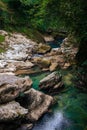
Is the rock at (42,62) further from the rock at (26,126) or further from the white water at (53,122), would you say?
the rock at (26,126)

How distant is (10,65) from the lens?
27.2 m

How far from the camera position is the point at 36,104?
17.8m

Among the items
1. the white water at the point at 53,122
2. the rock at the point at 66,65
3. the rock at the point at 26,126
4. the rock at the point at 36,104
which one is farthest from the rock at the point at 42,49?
the rock at the point at 26,126

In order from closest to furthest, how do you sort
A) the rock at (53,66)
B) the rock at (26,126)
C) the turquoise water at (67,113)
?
the rock at (26,126), the turquoise water at (67,113), the rock at (53,66)

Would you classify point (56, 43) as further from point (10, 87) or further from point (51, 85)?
point (10, 87)

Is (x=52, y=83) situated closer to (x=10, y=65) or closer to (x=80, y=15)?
(x=80, y=15)

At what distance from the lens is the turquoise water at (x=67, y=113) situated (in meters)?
16.5

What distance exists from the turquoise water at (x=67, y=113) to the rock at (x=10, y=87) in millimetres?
2042

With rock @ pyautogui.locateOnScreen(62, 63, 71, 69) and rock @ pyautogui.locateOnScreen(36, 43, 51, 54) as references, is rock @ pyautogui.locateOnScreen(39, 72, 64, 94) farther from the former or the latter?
rock @ pyautogui.locateOnScreen(36, 43, 51, 54)

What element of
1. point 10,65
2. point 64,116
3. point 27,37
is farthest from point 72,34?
point 27,37

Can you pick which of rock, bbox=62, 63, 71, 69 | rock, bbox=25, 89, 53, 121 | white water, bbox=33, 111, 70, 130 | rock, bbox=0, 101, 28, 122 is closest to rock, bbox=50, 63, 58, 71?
rock, bbox=62, 63, 71, 69

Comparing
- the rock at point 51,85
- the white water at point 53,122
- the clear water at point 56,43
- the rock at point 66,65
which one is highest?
the white water at point 53,122

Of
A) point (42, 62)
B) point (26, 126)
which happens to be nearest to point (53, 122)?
point (26, 126)

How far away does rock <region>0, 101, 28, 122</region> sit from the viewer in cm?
1512
